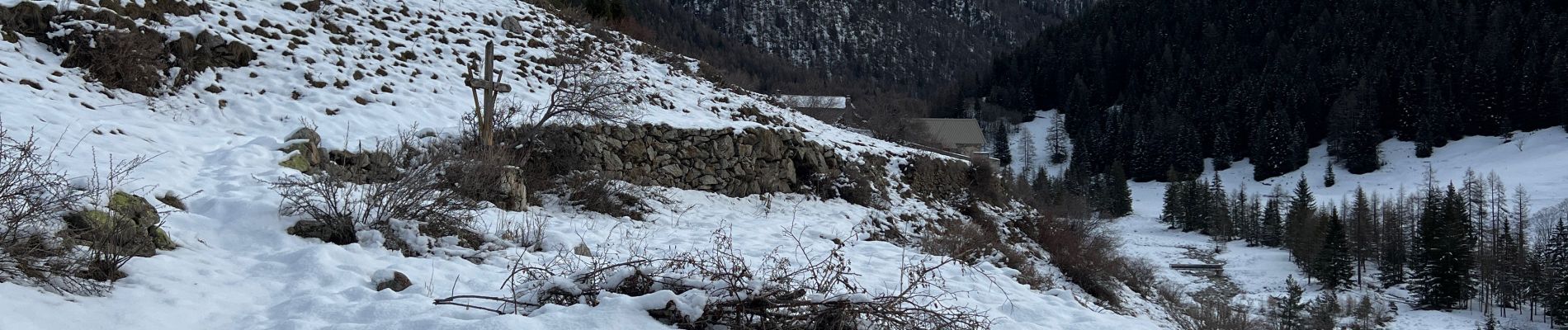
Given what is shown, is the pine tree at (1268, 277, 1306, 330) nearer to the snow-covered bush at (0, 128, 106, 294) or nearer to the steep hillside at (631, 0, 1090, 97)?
the snow-covered bush at (0, 128, 106, 294)

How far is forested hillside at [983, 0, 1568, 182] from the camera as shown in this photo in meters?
76.4

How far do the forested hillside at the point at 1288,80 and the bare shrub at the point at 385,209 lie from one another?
8744 centimetres

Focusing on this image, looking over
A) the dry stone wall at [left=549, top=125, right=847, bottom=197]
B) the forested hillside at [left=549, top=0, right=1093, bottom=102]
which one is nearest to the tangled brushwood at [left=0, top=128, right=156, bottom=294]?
the dry stone wall at [left=549, top=125, right=847, bottom=197]

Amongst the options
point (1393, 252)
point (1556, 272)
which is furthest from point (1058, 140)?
point (1556, 272)

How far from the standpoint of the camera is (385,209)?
557cm

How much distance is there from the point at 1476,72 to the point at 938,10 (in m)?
118

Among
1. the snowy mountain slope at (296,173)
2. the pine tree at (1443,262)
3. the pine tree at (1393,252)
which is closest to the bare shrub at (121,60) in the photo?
the snowy mountain slope at (296,173)

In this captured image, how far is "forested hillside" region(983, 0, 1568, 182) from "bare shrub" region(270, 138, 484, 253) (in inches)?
3443

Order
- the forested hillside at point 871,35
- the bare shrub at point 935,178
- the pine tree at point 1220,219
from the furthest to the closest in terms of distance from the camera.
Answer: the forested hillside at point 871,35 → the pine tree at point 1220,219 → the bare shrub at point 935,178

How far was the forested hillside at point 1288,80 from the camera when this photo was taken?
251 ft

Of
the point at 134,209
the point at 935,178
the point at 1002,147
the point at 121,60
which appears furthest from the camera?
the point at 1002,147

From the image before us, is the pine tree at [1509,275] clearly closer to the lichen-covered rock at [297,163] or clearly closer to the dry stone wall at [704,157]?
the dry stone wall at [704,157]

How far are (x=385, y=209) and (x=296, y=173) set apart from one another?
7.14 feet

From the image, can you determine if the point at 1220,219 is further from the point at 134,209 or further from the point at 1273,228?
the point at 134,209
